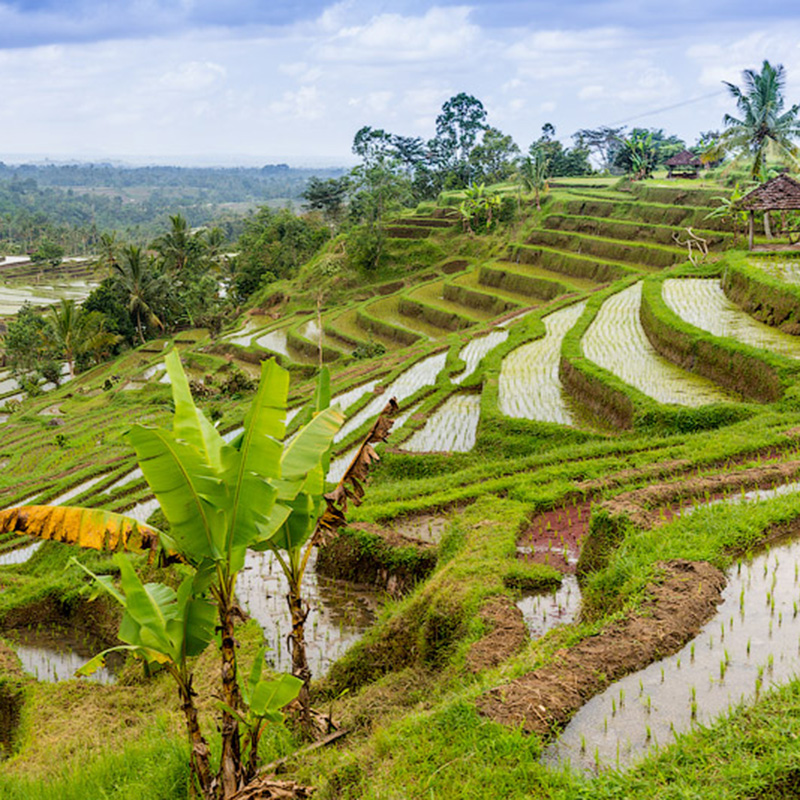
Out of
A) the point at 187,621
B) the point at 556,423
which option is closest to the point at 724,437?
the point at 556,423

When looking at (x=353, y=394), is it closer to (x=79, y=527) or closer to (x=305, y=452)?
(x=305, y=452)

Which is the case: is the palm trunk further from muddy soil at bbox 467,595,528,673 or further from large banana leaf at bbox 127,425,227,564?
muddy soil at bbox 467,595,528,673

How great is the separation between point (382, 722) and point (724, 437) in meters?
7.00

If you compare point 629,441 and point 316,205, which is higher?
point 316,205

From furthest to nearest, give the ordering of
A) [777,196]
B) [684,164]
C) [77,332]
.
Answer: [684,164], [77,332], [777,196]

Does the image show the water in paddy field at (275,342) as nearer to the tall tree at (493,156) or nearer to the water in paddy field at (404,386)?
the water in paddy field at (404,386)

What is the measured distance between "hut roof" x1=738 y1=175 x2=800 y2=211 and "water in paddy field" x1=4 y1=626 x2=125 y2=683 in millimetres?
17010

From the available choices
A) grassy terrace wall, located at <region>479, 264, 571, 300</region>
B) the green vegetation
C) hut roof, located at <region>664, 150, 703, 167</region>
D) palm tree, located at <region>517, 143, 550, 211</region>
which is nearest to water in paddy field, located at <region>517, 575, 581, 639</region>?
the green vegetation

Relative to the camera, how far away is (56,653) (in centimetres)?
887

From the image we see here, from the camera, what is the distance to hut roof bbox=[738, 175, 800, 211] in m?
17.7

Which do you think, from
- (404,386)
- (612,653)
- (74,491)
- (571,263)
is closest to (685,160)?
(571,263)

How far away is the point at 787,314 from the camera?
592 inches

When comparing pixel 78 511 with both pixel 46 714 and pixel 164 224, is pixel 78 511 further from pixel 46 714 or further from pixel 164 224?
pixel 164 224

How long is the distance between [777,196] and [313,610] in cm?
1557
